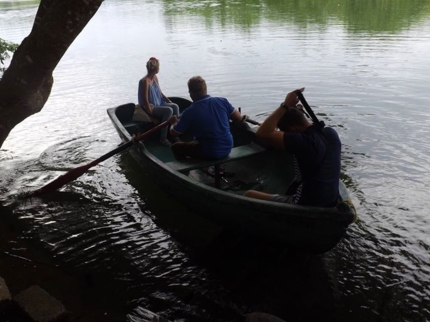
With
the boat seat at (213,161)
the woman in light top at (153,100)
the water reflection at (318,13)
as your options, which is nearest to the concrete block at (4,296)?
the boat seat at (213,161)

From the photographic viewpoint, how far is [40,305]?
154 inches

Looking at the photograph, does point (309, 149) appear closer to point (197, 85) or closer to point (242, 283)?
point (242, 283)

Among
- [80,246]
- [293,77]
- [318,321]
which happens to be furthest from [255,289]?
[293,77]

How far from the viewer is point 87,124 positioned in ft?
34.6

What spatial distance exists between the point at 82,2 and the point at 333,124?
6.55 m

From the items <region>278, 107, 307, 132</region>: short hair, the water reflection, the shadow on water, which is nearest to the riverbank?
the shadow on water

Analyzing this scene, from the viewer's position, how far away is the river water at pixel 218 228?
4.35 m

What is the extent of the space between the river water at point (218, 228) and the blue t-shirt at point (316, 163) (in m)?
0.99

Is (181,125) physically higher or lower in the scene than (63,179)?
higher

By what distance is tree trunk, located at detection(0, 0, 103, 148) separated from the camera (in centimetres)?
404

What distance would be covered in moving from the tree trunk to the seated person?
81.0 inches

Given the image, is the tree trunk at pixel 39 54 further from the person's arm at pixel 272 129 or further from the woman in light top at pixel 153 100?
the woman in light top at pixel 153 100

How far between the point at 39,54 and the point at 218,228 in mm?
2931

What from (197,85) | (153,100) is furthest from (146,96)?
(197,85)
